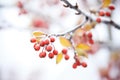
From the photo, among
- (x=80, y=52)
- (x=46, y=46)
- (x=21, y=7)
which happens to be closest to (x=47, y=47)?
(x=46, y=46)

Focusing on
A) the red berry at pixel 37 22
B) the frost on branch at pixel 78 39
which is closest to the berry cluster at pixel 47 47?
the frost on branch at pixel 78 39

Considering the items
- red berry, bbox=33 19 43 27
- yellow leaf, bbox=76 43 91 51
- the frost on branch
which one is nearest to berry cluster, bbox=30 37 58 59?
the frost on branch

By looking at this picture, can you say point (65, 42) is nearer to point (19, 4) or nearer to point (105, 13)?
point (105, 13)

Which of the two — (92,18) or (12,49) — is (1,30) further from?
(92,18)

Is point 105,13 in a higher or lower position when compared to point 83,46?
higher

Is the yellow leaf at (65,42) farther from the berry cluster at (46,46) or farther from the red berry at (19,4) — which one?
the red berry at (19,4)

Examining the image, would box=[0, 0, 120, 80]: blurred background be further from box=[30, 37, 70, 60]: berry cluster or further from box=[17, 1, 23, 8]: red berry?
box=[30, 37, 70, 60]: berry cluster

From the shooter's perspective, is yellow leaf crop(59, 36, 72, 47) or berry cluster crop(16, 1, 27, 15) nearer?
yellow leaf crop(59, 36, 72, 47)
